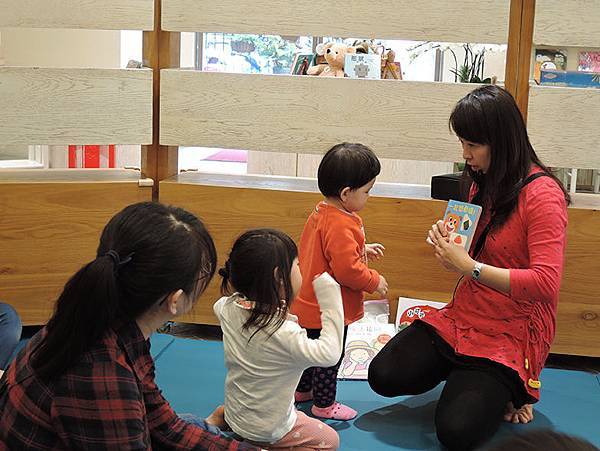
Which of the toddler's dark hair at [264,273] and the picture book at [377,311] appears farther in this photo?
the picture book at [377,311]

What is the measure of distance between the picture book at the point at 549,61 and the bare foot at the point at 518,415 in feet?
3.53

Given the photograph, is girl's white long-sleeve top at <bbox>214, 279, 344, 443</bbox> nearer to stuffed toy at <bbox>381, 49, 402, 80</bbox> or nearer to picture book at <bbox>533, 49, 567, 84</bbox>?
stuffed toy at <bbox>381, 49, 402, 80</bbox>

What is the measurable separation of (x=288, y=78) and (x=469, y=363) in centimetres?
108

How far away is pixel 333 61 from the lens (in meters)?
2.93

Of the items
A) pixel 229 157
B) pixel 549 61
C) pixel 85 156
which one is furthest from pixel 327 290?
pixel 229 157

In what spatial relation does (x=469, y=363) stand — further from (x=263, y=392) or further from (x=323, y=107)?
(x=323, y=107)

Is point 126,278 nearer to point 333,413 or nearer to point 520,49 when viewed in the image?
point 333,413

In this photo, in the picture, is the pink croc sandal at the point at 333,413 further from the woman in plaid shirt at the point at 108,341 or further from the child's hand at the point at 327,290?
the woman in plaid shirt at the point at 108,341

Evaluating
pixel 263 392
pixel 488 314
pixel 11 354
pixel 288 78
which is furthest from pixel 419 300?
pixel 11 354

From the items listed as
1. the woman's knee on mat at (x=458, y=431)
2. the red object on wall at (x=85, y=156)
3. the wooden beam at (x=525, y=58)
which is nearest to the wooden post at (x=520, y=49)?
the wooden beam at (x=525, y=58)

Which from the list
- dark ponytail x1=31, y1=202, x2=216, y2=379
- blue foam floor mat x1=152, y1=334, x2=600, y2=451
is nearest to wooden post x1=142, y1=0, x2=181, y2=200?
blue foam floor mat x1=152, y1=334, x2=600, y2=451

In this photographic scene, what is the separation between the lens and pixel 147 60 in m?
2.92

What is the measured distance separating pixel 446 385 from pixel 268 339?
2.22 feet

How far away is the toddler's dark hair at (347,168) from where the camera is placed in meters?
2.23
